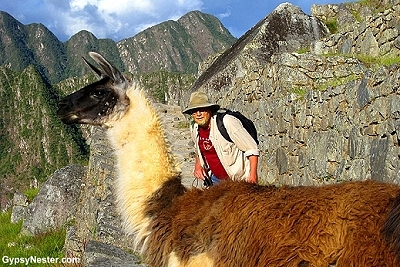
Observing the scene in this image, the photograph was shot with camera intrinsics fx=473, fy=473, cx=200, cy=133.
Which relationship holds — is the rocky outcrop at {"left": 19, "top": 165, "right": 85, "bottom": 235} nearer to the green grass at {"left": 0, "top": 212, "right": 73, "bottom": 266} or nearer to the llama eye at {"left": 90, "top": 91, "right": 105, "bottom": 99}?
the green grass at {"left": 0, "top": 212, "right": 73, "bottom": 266}

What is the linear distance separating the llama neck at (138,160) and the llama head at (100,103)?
8 cm

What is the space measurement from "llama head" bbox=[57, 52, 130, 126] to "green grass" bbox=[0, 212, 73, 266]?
2.73 meters

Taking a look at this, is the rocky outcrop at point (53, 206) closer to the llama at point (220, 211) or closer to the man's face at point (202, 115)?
the llama at point (220, 211)

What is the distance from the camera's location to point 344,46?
818 centimetres

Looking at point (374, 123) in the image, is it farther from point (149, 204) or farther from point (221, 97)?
point (221, 97)

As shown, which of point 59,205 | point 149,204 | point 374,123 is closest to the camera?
point 149,204

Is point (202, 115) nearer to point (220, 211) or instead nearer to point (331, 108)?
point (220, 211)

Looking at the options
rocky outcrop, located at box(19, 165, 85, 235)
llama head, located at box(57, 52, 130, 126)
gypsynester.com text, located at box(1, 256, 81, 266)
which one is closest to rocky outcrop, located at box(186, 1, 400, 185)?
llama head, located at box(57, 52, 130, 126)

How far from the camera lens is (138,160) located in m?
3.66

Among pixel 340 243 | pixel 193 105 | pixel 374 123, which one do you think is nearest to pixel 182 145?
pixel 374 123

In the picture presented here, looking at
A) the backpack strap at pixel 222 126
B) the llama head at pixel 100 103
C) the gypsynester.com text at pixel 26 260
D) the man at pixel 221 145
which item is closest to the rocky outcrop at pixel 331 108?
the man at pixel 221 145

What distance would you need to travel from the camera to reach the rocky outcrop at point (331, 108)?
5090mm

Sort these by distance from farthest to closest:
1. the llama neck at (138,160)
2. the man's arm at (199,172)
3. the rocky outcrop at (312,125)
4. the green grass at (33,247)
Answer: the green grass at (33,247), the rocky outcrop at (312,125), the man's arm at (199,172), the llama neck at (138,160)

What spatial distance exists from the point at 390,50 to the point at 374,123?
7.20 ft
